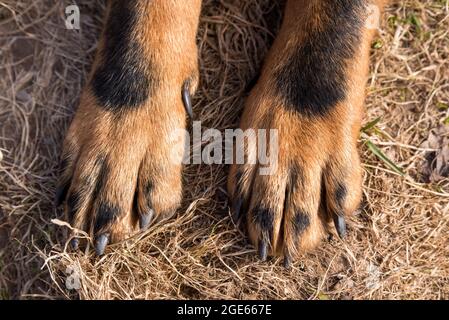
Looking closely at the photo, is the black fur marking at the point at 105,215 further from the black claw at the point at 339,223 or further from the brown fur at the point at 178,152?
the black claw at the point at 339,223

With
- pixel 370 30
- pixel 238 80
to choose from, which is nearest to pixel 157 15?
pixel 238 80

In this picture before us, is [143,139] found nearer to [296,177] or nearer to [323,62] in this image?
[296,177]

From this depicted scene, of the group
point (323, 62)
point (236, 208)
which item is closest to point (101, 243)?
point (236, 208)

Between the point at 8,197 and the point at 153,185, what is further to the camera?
the point at 8,197

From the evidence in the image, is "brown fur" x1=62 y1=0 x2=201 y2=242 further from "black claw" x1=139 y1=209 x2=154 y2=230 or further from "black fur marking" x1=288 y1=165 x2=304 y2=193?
"black fur marking" x1=288 y1=165 x2=304 y2=193

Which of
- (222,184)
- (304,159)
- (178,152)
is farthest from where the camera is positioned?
(222,184)

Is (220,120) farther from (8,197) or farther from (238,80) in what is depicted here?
(8,197)
